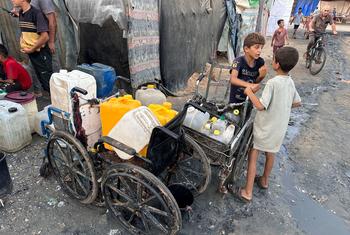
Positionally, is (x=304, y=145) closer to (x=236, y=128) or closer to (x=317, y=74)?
(x=236, y=128)

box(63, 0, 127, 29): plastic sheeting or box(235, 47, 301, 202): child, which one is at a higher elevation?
box(63, 0, 127, 29): plastic sheeting

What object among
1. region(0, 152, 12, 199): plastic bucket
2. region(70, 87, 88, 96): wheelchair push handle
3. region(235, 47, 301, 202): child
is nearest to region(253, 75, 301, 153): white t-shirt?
region(235, 47, 301, 202): child

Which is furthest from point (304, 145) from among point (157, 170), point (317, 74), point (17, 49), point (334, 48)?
point (334, 48)

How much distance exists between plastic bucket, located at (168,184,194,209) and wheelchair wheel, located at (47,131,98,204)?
791mm

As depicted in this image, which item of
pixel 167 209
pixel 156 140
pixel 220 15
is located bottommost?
pixel 167 209

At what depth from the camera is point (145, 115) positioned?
249cm

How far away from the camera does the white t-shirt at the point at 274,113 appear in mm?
2680

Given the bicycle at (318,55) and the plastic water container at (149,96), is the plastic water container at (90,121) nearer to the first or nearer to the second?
the plastic water container at (149,96)

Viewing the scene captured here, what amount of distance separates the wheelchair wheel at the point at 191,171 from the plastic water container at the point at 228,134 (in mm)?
275

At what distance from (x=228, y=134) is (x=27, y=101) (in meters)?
2.96

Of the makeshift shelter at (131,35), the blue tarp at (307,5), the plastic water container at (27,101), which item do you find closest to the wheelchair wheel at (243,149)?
the makeshift shelter at (131,35)

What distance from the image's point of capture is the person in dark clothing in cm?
440

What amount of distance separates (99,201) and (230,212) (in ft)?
4.82

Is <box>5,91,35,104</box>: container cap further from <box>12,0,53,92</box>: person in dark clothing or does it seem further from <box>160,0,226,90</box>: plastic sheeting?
<box>160,0,226,90</box>: plastic sheeting
